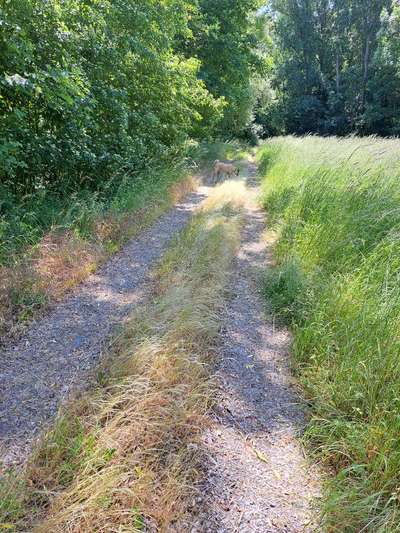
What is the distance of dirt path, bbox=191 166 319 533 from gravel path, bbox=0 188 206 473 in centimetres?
114

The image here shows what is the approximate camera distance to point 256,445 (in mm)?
2279

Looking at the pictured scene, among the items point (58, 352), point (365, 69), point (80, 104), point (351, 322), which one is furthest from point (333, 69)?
point (58, 352)

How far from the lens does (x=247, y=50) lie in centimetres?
1516

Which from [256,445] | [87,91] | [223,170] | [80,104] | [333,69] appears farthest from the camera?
[333,69]

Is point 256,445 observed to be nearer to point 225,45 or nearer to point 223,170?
point 223,170

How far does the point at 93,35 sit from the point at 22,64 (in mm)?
2286

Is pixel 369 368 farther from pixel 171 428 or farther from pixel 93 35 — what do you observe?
pixel 93 35

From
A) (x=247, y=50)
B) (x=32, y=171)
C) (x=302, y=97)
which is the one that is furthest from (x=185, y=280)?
(x=302, y=97)

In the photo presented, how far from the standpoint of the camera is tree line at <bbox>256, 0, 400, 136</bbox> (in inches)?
1043

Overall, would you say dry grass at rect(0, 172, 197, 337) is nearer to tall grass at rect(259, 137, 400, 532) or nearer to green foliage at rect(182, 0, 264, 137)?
tall grass at rect(259, 137, 400, 532)

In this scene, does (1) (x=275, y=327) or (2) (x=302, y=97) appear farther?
(2) (x=302, y=97)

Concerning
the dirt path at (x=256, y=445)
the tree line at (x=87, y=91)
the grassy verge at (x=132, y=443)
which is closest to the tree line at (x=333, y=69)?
the tree line at (x=87, y=91)

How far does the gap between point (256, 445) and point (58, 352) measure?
1.87 meters

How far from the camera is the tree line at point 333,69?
86.9 feet
